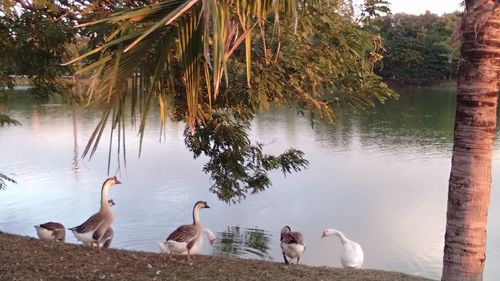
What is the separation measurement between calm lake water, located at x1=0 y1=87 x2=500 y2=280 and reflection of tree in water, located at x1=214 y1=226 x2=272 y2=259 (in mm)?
22

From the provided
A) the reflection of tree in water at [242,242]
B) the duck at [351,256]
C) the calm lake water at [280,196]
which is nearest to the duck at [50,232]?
the calm lake water at [280,196]

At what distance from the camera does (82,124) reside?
97.6 ft

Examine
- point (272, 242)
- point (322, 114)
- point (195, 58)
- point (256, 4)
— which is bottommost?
point (272, 242)

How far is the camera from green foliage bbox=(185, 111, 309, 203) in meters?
7.82

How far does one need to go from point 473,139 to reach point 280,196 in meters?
12.2

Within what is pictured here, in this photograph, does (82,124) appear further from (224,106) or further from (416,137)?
(224,106)

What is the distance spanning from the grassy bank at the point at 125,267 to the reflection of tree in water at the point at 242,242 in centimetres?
503

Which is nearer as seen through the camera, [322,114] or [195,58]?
[195,58]

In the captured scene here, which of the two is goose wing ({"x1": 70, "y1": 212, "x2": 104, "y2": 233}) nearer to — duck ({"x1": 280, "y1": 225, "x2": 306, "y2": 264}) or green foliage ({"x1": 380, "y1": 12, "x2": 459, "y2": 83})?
duck ({"x1": 280, "y1": 225, "x2": 306, "y2": 264})

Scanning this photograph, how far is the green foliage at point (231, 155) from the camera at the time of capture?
7.82 metres

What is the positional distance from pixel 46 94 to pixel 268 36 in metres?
3.72

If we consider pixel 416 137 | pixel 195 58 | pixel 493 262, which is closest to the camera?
pixel 195 58

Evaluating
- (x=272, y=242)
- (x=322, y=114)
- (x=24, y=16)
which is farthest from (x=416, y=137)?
(x=24, y=16)

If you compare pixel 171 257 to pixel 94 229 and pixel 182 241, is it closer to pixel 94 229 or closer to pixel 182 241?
pixel 182 241
